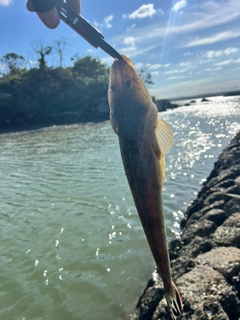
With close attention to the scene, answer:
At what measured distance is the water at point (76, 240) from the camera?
17.9 ft

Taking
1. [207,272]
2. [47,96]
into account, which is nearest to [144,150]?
[207,272]

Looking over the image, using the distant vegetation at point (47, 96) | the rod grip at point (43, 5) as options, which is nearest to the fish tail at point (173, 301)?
the rod grip at point (43, 5)

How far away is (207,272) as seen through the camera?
4.33 metres

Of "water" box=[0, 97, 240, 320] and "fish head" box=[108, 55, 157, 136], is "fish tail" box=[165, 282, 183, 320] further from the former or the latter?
"water" box=[0, 97, 240, 320]

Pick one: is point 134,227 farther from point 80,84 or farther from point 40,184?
point 80,84

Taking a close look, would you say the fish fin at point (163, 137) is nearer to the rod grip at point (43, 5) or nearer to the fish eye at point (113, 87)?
the fish eye at point (113, 87)

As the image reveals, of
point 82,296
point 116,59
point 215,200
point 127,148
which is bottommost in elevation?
point 82,296

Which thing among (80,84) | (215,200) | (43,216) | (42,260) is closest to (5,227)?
(43,216)

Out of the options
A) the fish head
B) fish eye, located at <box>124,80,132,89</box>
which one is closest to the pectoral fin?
the fish head

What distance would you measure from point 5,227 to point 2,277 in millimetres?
2486

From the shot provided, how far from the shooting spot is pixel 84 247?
23.6 feet

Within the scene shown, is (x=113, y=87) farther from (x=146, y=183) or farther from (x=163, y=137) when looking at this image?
(x=146, y=183)

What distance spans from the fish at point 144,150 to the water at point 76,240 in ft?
10.1

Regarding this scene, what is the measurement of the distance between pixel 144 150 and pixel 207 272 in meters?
2.66
